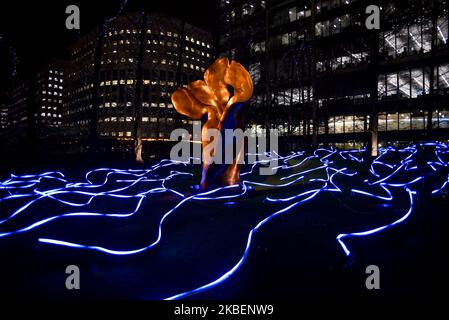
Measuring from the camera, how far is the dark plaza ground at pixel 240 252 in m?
3.17

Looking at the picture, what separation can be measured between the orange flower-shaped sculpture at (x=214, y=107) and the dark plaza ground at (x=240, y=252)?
1582 millimetres

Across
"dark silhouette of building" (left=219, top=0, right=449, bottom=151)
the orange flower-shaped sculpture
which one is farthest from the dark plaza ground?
"dark silhouette of building" (left=219, top=0, right=449, bottom=151)

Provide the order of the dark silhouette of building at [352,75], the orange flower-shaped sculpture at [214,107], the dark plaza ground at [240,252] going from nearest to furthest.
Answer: the dark plaza ground at [240,252] → the orange flower-shaped sculpture at [214,107] → the dark silhouette of building at [352,75]

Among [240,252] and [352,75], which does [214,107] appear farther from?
[352,75]

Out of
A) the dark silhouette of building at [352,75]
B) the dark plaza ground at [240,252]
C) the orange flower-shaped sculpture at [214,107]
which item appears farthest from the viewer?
the dark silhouette of building at [352,75]

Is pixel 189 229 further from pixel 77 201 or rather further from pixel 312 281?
pixel 77 201

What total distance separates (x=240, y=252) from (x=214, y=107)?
495cm

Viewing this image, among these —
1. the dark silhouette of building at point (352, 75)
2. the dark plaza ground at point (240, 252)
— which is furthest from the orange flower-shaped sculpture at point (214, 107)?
the dark silhouette of building at point (352, 75)

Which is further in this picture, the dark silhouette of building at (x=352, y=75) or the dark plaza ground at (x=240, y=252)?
the dark silhouette of building at (x=352, y=75)

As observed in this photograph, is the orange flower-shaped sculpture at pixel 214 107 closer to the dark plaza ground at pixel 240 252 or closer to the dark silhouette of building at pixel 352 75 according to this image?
the dark plaza ground at pixel 240 252

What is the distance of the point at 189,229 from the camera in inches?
197

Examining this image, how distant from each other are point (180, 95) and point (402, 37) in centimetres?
2779
